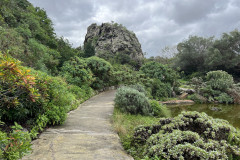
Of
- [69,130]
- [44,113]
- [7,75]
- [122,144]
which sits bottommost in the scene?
[122,144]

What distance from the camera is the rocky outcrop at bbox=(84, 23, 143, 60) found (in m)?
43.1

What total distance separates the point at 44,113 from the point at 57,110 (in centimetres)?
35

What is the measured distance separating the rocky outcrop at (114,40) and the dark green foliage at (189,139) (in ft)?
128

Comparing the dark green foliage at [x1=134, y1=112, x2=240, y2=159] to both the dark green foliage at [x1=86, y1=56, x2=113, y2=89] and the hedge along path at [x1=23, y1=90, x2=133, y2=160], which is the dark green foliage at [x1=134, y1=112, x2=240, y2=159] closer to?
the hedge along path at [x1=23, y1=90, x2=133, y2=160]

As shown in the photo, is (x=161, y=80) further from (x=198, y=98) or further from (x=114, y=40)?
(x=114, y=40)

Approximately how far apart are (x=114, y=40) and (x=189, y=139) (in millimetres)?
42691

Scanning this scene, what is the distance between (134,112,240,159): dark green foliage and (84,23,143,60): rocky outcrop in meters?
39.0

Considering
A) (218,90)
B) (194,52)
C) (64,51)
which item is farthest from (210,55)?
(64,51)

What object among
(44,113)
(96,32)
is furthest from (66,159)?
(96,32)

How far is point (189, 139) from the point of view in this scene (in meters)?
3.06

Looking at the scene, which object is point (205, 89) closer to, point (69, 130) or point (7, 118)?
point (69, 130)

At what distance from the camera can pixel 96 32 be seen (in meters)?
48.9

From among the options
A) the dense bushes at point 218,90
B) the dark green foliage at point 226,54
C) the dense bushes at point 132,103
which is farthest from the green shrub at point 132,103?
the dark green foliage at point 226,54

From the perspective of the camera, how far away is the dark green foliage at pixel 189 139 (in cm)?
277
